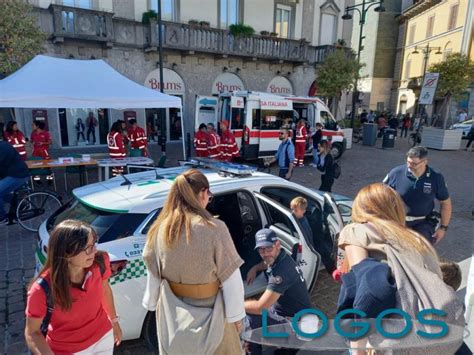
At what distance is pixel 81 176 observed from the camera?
815 cm

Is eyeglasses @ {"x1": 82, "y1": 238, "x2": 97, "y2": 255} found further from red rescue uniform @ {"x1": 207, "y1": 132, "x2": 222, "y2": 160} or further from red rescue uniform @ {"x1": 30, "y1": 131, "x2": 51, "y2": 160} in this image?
red rescue uniform @ {"x1": 30, "y1": 131, "x2": 51, "y2": 160}

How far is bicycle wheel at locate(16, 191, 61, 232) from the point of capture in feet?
19.4

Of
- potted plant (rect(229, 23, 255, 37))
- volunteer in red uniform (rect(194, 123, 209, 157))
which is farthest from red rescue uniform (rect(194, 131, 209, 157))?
potted plant (rect(229, 23, 255, 37))

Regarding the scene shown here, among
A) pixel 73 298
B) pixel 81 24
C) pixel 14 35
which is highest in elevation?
pixel 81 24

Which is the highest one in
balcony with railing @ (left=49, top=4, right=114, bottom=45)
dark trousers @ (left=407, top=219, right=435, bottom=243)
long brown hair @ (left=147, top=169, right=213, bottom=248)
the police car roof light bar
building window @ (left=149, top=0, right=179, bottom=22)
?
building window @ (left=149, top=0, right=179, bottom=22)

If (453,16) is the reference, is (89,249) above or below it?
below

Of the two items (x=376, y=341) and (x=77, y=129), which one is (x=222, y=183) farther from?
(x=77, y=129)

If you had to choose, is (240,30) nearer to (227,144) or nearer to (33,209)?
(227,144)

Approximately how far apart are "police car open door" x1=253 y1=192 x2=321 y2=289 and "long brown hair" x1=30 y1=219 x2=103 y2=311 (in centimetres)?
193

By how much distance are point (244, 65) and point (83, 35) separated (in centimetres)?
805

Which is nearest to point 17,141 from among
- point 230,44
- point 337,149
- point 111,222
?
point 111,222

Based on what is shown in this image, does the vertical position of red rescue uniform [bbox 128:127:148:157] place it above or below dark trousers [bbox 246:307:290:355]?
above

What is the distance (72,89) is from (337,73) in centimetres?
1369

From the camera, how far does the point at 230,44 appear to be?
55.7 ft
